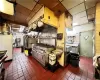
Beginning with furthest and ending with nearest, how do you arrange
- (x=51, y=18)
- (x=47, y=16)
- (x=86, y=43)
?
(x=86, y=43), (x=51, y=18), (x=47, y=16)

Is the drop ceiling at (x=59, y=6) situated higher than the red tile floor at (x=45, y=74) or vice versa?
the drop ceiling at (x=59, y=6)

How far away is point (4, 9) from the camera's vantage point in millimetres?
2055

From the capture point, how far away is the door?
175 inches

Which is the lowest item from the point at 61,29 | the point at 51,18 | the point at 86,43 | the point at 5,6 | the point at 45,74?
the point at 45,74

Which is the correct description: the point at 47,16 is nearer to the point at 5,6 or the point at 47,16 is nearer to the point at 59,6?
the point at 59,6

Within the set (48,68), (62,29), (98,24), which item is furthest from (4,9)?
(98,24)

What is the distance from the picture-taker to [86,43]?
4645mm

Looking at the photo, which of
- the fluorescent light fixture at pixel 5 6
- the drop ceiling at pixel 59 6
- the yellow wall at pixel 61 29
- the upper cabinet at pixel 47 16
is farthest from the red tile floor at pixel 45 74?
the drop ceiling at pixel 59 6

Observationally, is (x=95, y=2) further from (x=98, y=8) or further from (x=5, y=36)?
(x=5, y=36)

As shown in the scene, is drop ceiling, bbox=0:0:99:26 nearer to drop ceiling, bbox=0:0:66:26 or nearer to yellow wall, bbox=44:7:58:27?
drop ceiling, bbox=0:0:66:26

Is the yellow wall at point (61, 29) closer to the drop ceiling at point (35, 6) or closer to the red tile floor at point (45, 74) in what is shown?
the drop ceiling at point (35, 6)

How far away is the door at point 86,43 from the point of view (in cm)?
444

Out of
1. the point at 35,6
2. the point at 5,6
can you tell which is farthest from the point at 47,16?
the point at 5,6

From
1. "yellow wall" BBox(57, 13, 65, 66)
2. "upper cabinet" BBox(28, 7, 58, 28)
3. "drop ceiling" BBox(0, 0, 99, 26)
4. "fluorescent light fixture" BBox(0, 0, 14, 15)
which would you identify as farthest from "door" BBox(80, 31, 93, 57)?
"fluorescent light fixture" BBox(0, 0, 14, 15)
